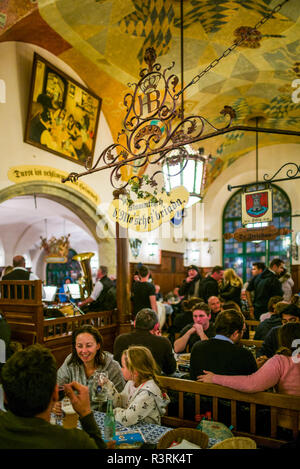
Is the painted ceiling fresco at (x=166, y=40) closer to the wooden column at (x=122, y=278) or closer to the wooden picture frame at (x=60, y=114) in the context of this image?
the wooden picture frame at (x=60, y=114)

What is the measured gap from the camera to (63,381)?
2.82 metres

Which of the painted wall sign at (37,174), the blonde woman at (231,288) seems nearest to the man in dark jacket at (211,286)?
the blonde woman at (231,288)

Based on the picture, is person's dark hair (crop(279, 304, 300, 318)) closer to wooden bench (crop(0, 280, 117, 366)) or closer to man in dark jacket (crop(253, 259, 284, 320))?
man in dark jacket (crop(253, 259, 284, 320))

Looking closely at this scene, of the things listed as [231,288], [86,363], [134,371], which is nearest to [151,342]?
[86,363]

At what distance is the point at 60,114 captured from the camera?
6.16m

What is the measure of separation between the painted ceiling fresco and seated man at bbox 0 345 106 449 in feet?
15.8

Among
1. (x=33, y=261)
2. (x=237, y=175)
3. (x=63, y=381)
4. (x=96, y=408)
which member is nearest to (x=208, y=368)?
(x=96, y=408)

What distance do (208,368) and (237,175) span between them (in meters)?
11.0

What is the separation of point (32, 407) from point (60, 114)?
5.62 metres

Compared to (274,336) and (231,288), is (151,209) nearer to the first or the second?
(274,336)

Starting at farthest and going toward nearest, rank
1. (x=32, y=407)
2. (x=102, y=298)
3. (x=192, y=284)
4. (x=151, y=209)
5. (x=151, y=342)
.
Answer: (x=192, y=284)
(x=102, y=298)
(x=151, y=209)
(x=151, y=342)
(x=32, y=407)
